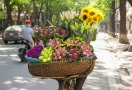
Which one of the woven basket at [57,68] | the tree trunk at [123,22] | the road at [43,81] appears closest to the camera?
the woven basket at [57,68]

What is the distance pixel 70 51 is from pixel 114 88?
3833mm

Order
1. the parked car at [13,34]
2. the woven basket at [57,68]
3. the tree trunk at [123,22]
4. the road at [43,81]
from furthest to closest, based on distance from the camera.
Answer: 1. the parked car at [13,34]
2. the tree trunk at [123,22]
3. the road at [43,81]
4. the woven basket at [57,68]

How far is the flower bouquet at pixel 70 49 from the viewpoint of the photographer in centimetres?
450

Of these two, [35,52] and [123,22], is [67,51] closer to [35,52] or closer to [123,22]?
[35,52]

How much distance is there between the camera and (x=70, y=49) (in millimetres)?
4613

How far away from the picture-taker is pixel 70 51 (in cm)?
456

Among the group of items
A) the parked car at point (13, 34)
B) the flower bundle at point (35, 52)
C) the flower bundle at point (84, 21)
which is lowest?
the parked car at point (13, 34)

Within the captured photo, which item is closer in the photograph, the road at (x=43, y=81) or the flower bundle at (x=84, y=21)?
the flower bundle at (x=84, y=21)

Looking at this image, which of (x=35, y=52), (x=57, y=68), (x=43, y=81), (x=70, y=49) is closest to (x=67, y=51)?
(x=70, y=49)

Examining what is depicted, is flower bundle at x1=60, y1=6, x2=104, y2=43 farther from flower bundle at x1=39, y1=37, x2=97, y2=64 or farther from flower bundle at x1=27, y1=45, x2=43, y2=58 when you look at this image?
flower bundle at x1=27, y1=45, x2=43, y2=58

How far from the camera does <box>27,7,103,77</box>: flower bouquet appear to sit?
4.50 m

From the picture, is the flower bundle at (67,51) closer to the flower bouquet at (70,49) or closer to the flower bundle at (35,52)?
the flower bouquet at (70,49)

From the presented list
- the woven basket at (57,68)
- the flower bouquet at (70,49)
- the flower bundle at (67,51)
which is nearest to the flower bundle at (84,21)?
the flower bouquet at (70,49)

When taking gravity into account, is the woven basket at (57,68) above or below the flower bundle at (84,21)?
below
